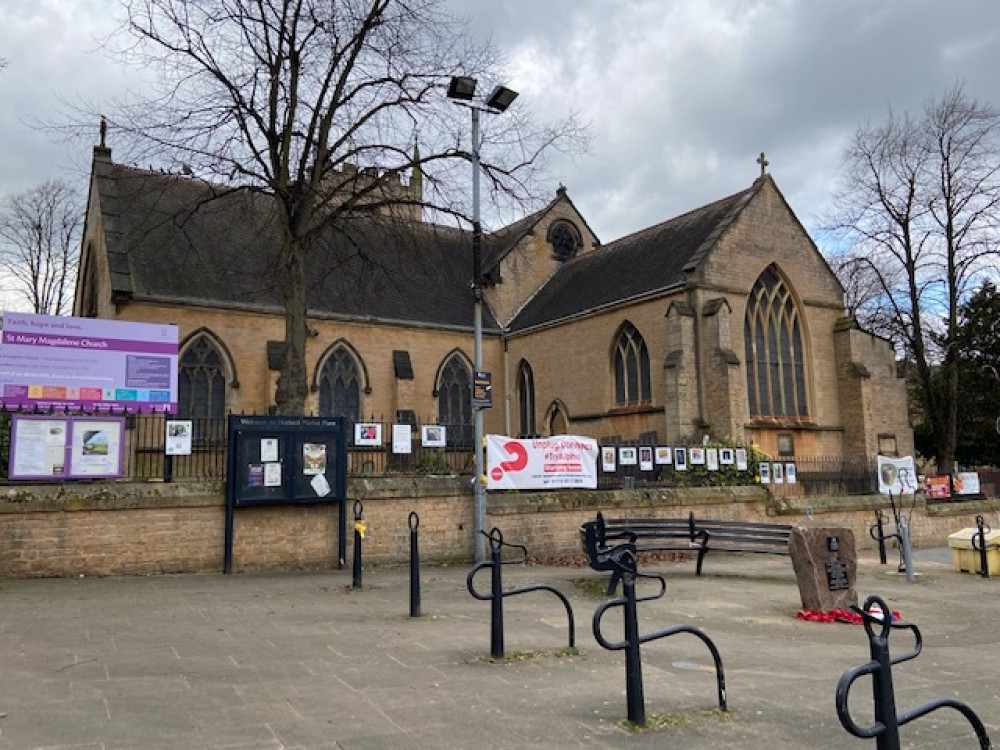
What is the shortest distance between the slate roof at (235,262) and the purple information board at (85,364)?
8.79m

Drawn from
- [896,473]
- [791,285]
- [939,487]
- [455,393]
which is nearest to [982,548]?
[896,473]

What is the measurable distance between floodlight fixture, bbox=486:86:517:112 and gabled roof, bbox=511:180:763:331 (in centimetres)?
1192

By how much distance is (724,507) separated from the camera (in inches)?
645

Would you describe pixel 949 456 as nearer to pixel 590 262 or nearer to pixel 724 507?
pixel 590 262

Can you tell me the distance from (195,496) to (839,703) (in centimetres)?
1002

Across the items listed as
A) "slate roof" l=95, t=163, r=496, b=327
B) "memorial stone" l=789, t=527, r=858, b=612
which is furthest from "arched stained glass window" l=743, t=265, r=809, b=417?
"memorial stone" l=789, t=527, r=858, b=612

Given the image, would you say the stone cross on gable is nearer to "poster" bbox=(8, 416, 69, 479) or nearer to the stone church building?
the stone church building

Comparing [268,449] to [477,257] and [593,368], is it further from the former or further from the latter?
[593,368]

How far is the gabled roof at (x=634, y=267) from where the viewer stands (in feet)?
83.0

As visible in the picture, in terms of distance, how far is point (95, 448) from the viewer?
436 inches

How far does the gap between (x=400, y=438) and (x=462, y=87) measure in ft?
19.9

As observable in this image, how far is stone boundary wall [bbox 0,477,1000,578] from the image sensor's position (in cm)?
1048

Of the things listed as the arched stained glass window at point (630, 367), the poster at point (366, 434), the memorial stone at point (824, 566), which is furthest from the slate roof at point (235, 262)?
the memorial stone at point (824, 566)

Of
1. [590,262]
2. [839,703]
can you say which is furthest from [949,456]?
[839,703]
